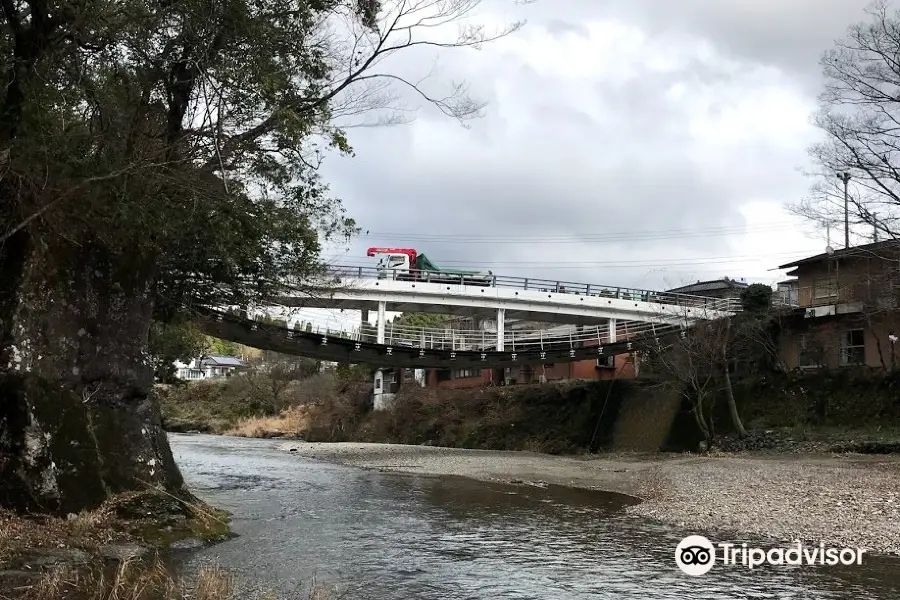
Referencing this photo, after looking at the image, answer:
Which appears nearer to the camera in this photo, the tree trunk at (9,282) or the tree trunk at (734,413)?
the tree trunk at (9,282)

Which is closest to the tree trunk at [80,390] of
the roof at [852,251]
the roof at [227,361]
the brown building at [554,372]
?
the roof at [852,251]

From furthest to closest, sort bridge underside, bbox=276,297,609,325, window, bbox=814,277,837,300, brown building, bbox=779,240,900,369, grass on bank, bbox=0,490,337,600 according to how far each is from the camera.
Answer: bridge underside, bbox=276,297,609,325
window, bbox=814,277,837,300
brown building, bbox=779,240,900,369
grass on bank, bbox=0,490,337,600

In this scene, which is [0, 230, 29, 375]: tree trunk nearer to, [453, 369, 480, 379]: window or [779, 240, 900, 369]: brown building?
[779, 240, 900, 369]: brown building

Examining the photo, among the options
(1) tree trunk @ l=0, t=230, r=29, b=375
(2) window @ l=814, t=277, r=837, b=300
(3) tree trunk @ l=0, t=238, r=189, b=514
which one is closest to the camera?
(3) tree trunk @ l=0, t=238, r=189, b=514

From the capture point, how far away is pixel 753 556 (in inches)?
346

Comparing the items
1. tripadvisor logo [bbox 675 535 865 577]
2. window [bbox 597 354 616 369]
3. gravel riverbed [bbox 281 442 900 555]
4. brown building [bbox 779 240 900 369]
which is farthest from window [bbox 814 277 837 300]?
tripadvisor logo [bbox 675 535 865 577]

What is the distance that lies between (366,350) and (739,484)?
48.0 ft

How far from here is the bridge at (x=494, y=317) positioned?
26.5m

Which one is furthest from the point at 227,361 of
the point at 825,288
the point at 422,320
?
the point at 825,288

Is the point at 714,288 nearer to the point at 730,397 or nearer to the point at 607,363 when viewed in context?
the point at 607,363

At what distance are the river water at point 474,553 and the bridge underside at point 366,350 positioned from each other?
615 centimetres

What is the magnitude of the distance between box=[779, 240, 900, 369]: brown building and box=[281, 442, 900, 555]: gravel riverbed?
6.37 m

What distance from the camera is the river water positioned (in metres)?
7.24

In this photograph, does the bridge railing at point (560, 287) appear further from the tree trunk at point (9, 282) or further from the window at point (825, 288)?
the tree trunk at point (9, 282)
